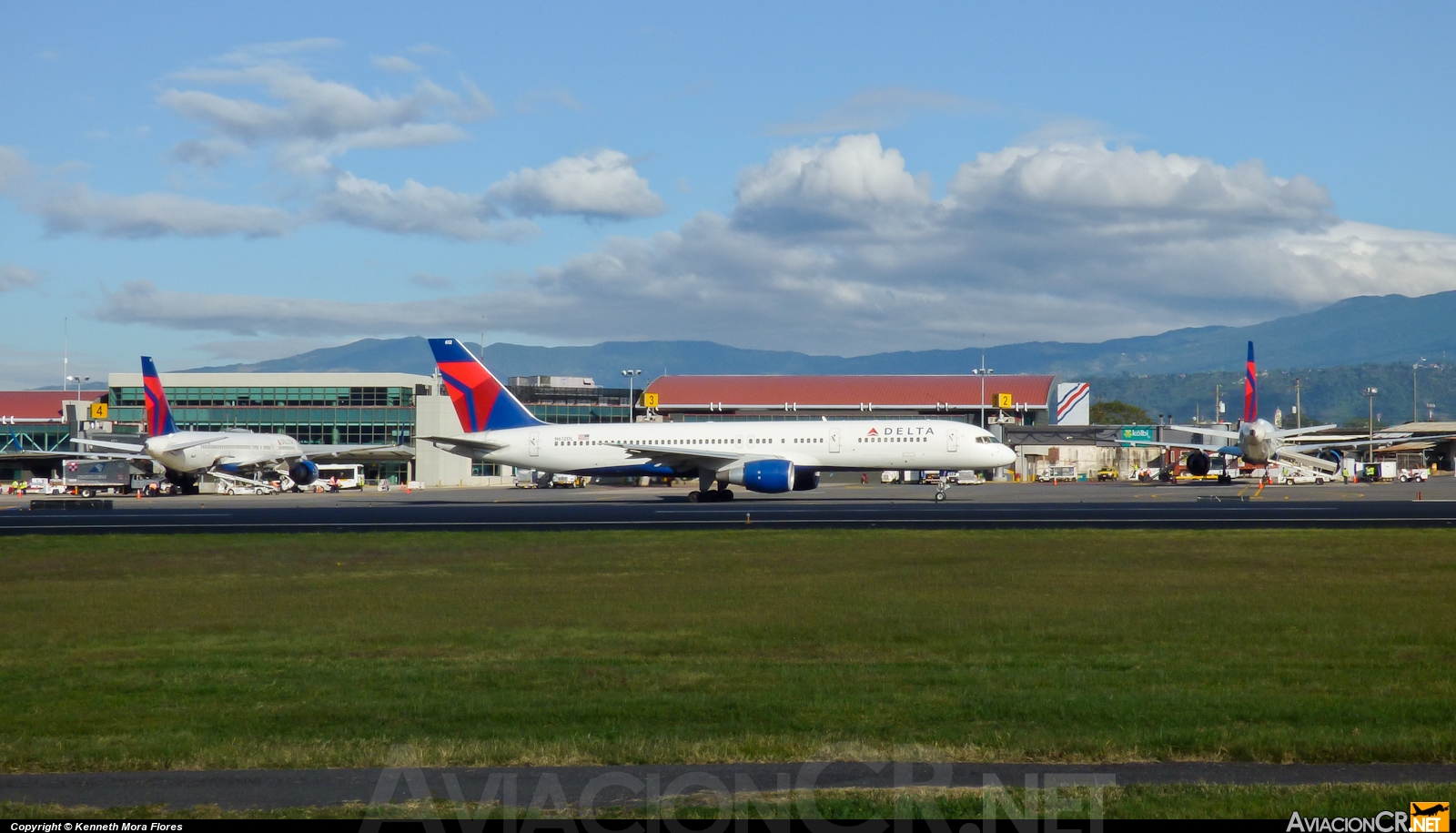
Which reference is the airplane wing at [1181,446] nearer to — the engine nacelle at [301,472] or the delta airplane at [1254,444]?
the delta airplane at [1254,444]

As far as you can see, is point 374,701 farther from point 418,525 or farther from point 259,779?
point 418,525

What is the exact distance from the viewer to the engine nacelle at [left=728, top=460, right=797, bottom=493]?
49531mm

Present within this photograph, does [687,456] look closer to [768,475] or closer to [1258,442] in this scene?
[768,475]

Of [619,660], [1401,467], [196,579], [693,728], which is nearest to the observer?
[693,728]

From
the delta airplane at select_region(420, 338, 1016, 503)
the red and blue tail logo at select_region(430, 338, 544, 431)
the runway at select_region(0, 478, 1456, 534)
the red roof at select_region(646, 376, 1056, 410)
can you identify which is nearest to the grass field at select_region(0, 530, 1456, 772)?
the runway at select_region(0, 478, 1456, 534)

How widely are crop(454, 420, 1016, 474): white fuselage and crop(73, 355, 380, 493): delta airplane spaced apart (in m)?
28.7

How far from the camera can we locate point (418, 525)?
38938 millimetres

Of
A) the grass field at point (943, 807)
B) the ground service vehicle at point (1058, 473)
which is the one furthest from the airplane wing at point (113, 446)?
the grass field at point (943, 807)

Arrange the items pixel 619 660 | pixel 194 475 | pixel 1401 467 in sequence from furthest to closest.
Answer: pixel 1401 467 → pixel 194 475 → pixel 619 660

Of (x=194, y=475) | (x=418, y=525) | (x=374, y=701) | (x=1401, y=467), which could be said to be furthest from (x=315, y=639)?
(x=1401, y=467)

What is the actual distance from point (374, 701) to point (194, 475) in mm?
71007

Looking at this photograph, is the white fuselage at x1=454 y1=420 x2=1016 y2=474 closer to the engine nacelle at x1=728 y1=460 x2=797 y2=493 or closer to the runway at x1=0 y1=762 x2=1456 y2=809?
the engine nacelle at x1=728 y1=460 x2=797 y2=493

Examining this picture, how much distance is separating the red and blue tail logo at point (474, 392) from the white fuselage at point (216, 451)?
25546 mm

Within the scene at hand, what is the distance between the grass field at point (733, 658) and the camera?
10.2 m
